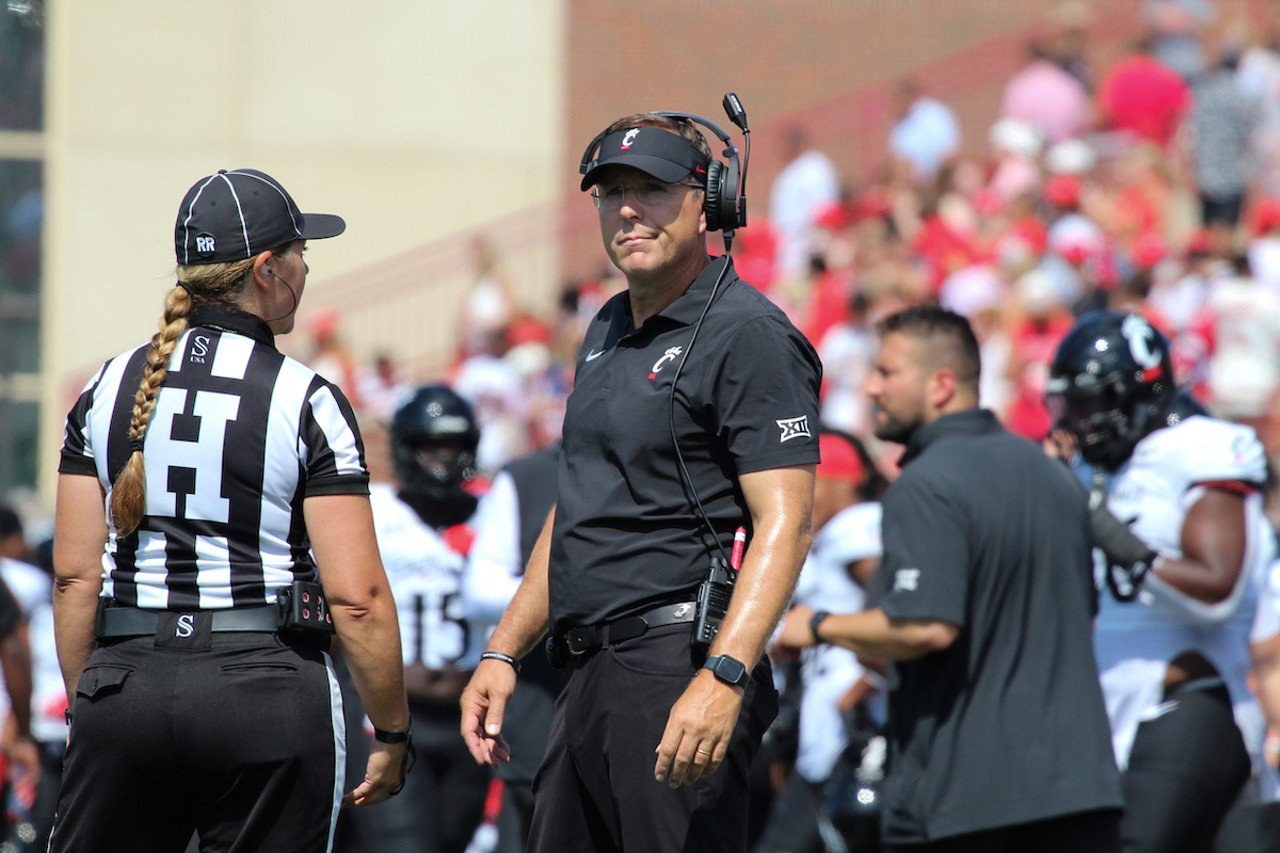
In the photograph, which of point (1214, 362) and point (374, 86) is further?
point (374, 86)

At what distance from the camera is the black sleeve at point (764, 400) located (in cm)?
377

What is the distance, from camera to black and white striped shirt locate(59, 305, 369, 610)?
3.78m

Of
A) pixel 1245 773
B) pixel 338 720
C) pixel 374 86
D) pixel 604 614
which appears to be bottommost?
pixel 1245 773

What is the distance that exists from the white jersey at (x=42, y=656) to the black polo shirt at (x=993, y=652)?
15.2 ft

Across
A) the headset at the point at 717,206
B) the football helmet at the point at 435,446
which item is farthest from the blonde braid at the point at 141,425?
the football helmet at the point at 435,446

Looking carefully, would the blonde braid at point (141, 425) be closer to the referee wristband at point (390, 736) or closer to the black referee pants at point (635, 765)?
the referee wristband at point (390, 736)

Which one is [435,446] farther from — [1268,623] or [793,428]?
[793,428]

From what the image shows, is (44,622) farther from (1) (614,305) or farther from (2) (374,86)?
(2) (374,86)

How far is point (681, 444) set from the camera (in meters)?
3.85

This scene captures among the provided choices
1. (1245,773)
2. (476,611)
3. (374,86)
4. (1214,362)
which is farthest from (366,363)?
(1245,773)

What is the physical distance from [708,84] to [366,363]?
629 centimetres

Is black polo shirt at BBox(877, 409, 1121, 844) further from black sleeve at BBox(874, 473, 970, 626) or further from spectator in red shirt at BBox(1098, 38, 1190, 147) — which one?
spectator in red shirt at BBox(1098, 38, 1190, 147)

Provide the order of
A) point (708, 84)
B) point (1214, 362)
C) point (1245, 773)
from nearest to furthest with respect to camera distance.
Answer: point (1245, 773)
point (1214, 362)
point (708, 84)

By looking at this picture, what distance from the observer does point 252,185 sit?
397cm
